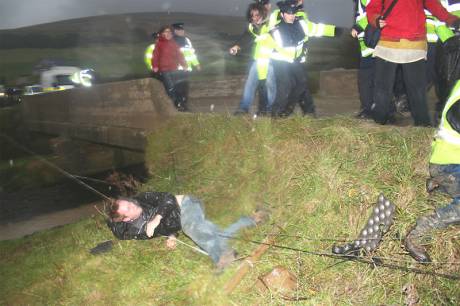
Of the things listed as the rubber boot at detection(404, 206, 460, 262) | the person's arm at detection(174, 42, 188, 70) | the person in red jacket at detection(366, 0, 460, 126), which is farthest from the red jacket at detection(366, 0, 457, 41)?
the person's arm at detection(174, 42, 188, 70)

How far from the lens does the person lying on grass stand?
496 centimetres

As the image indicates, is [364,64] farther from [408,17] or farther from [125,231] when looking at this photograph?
[125,231]

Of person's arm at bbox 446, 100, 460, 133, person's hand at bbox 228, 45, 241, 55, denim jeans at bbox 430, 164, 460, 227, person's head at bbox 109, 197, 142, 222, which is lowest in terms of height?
person's head at bbox 109, 197, 142, 222

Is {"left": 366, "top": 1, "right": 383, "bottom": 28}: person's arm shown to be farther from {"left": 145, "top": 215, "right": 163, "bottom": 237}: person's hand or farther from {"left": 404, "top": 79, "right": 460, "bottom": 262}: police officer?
{"left": 145, "top": 215, "right": 163, "bottom": 237}: person's hand

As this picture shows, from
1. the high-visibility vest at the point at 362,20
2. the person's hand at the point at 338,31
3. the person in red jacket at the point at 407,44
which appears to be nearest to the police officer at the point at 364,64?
the high-visibility vest at the point at 362,20

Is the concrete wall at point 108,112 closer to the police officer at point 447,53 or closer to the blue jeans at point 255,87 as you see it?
the blue jeans at point 255,87

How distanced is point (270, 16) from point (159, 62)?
2.97 meters

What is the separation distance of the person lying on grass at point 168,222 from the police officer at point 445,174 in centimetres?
197

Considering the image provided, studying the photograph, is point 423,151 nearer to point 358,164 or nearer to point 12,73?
point 358,164

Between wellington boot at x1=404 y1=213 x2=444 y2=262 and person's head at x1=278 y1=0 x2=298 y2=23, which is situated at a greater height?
person's head at x1=278 y1=0 x2=298 y2=23

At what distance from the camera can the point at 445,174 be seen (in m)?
3.67

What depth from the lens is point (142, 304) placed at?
4781mm

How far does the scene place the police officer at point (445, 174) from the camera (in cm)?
344

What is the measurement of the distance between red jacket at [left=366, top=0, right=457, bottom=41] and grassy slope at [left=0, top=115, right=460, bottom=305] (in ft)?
3.35
